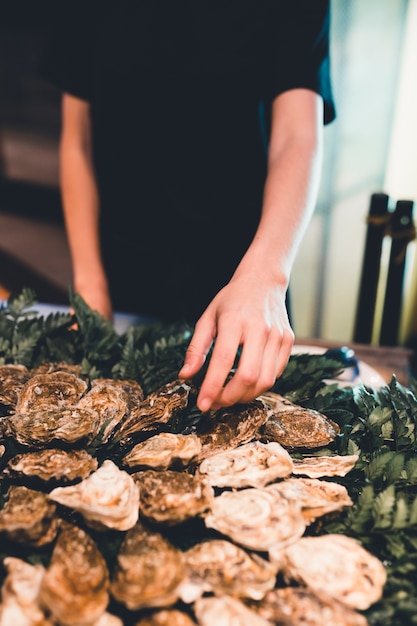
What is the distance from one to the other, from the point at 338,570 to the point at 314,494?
0.31ft

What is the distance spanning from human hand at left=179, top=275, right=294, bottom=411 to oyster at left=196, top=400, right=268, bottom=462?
26 millimetres

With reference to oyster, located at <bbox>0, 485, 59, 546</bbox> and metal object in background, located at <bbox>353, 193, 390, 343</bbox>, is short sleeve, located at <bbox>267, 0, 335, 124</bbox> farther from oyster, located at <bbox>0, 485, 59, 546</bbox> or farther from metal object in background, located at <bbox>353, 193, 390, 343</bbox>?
oyster, located at <bbox>0, 485, 59, 546</bbox>

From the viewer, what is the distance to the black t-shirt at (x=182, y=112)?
1.20 m

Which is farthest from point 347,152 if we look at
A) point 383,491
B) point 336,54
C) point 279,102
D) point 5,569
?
point 5,569

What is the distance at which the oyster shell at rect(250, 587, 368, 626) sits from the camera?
1.62 feet

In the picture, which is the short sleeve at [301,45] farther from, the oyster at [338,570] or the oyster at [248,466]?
the oyster at [338,570]

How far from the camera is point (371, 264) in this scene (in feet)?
6.79

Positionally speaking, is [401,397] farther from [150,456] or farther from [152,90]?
[152,90]

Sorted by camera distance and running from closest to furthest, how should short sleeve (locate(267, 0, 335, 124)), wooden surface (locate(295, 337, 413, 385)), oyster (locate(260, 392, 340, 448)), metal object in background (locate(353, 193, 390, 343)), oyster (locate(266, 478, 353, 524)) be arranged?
1. oyster (locate(266, 478, 353, 524))
2. oyster (locate(260, 392, 340, 448))
3. short sleeve (locate(267, 0, 335, 124))
4. wooden surface (locate(295, 337, 413, 385))
5. metal object in background (locate(353, 193, 390, 343))

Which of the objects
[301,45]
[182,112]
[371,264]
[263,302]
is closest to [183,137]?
[182,112]

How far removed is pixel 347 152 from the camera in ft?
8.27

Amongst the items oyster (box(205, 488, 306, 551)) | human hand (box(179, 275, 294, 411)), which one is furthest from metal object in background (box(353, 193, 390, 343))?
oyster (box(205, 488, 306, 551))

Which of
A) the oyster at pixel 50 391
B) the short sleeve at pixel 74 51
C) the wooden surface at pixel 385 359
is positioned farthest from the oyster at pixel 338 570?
the short sleeve at pixel 74 51

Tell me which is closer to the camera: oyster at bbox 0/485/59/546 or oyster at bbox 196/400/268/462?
oyster at bbox 0/485/59/546
